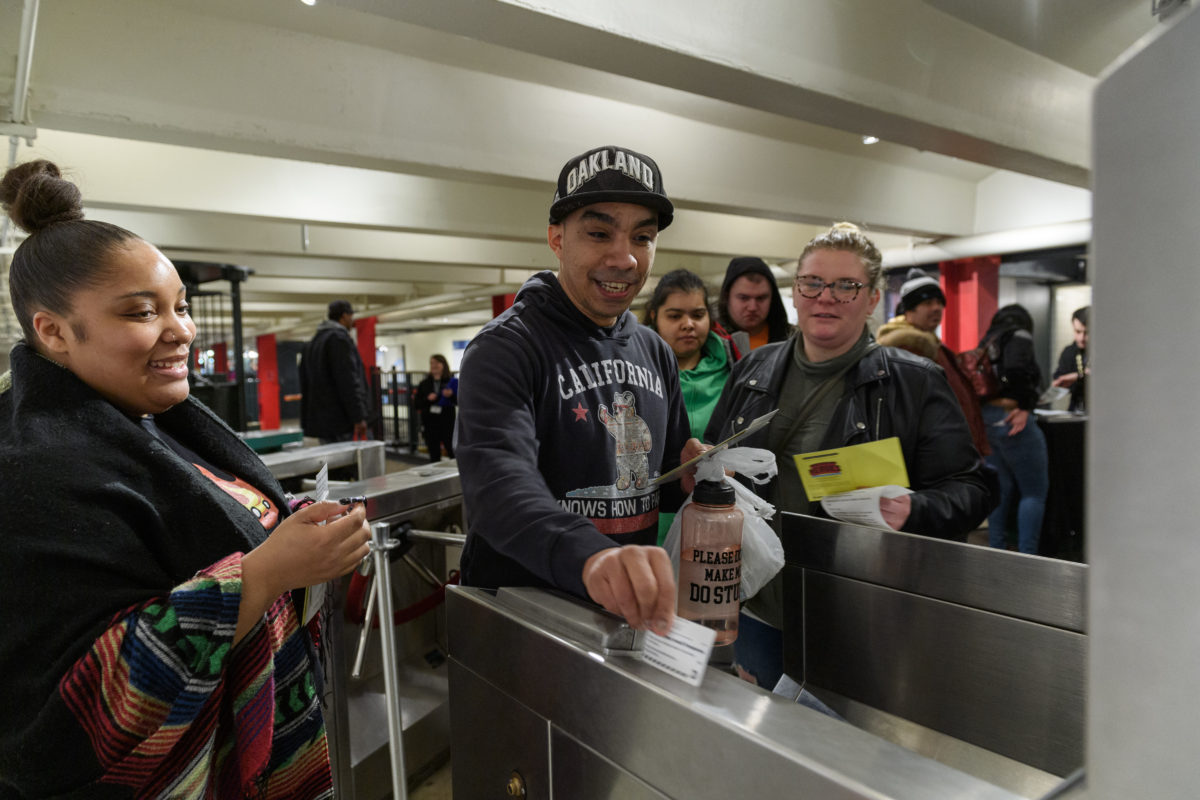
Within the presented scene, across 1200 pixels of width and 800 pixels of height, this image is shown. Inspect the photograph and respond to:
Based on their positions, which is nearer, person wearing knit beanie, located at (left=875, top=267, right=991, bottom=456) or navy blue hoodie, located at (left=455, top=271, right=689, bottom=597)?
navy blue hoodie, located at (left=455, top=271, right=689, bottom=597)

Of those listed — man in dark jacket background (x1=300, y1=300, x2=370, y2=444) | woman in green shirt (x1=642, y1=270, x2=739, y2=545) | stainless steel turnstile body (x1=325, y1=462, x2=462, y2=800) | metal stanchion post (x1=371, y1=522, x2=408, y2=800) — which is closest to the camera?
metal stanchion post (x1=371, y1=522, x2=408, y2=800)

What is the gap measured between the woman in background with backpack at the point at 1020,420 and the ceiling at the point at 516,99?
39.8 inches

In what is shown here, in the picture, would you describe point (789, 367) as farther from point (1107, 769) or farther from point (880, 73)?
point (880, 73)

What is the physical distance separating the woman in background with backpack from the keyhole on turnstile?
145 inches

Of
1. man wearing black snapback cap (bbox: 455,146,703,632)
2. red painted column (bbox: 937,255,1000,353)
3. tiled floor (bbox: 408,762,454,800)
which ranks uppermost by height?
red painted column (bbox: 937,255,1000,353)

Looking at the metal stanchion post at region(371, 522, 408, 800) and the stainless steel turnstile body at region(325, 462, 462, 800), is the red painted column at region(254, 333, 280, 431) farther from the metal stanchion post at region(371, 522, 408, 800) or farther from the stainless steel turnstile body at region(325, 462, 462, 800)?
the metal stanchion post at region(371, 522, 408, 800)

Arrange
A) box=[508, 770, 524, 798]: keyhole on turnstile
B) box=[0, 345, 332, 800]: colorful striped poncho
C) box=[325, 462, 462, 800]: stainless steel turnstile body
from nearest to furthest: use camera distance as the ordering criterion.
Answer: box=[0, 345, 332, 800]: colorful striped poncho
box=[508, 770, 524, 798]: keyhole on turnstile
box=[325, 462, 462, 800]: stainless steel turnstile body

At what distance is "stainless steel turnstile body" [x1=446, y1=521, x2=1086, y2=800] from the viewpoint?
595 millimetres

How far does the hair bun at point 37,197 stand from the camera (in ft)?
3.14

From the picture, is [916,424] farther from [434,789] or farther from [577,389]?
[434,789]

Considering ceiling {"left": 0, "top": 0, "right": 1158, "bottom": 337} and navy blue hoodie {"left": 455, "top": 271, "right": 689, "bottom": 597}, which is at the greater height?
ceiling {"left": 0, "top": 0, "right": 1158, "bottom": 337}

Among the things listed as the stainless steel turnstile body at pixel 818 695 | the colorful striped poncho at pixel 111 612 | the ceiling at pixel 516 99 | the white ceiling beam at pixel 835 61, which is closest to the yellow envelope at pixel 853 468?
the stainless steel turnstile body at pixel 818 695

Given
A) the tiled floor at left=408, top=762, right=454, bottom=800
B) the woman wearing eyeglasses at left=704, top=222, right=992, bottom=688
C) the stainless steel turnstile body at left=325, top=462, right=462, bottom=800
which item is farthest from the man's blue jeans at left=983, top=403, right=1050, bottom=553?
the tiled floor at left=408, top=762, right=454, bottom=800

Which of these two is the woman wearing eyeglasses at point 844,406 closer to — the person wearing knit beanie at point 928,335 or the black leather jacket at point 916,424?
the black leather jacket at point 916,424
